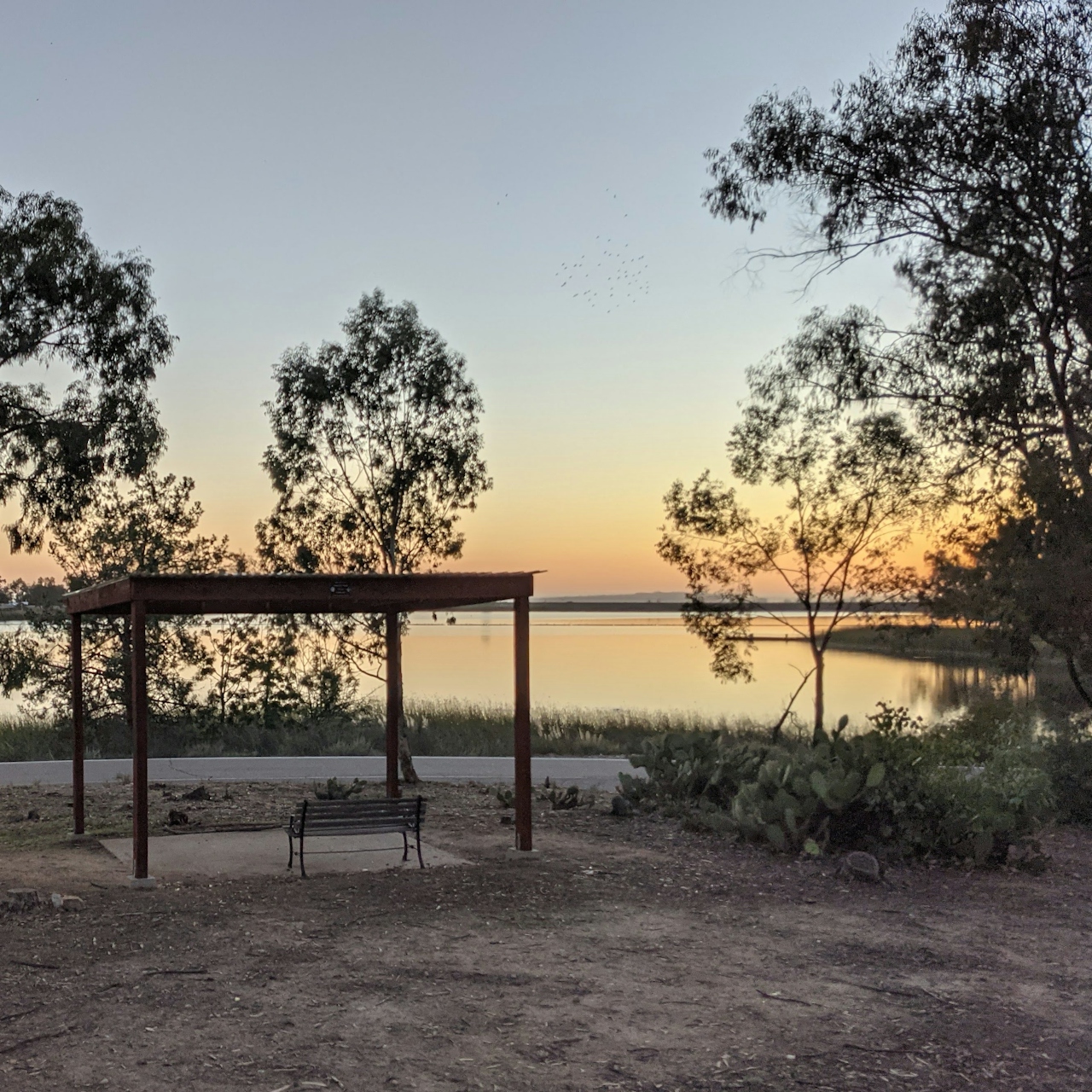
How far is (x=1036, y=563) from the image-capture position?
575 inches

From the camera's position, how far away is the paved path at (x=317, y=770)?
16.5 meters

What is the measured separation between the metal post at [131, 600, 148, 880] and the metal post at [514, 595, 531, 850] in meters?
2.91

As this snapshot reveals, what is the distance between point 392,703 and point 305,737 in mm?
8375

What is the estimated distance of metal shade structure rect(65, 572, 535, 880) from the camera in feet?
29.7

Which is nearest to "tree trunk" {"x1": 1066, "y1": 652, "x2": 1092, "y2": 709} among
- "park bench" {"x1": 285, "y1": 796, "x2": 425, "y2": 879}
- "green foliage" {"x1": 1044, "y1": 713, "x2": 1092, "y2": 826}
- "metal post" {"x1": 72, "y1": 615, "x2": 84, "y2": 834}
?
"green foliage" {"x1": 1044, "y1": 713, "x2": 1092, "y2": 826}

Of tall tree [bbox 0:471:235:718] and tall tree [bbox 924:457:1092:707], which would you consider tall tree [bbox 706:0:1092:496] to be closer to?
tall tree [bbox 924:457:1092:707]

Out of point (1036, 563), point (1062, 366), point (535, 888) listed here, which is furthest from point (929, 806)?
point (1062, 366)

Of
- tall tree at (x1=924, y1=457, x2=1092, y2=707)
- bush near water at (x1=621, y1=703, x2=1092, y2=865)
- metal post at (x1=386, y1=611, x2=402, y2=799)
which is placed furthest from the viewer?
tall tree at (x1=924, y1=457, x2=1092, y2=707)

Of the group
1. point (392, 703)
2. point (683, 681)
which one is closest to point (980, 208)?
point (392, 703)

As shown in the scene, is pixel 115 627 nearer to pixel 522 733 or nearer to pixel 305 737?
pixel 305 737

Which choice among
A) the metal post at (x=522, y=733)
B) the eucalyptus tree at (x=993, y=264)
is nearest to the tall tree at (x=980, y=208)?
the eucalyptus tree at (x=993, y=264)

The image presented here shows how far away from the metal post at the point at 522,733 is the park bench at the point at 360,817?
97cm

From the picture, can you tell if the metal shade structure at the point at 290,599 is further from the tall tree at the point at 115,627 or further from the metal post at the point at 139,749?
the tall tree at the point at 115,627

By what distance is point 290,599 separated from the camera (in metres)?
9.52
